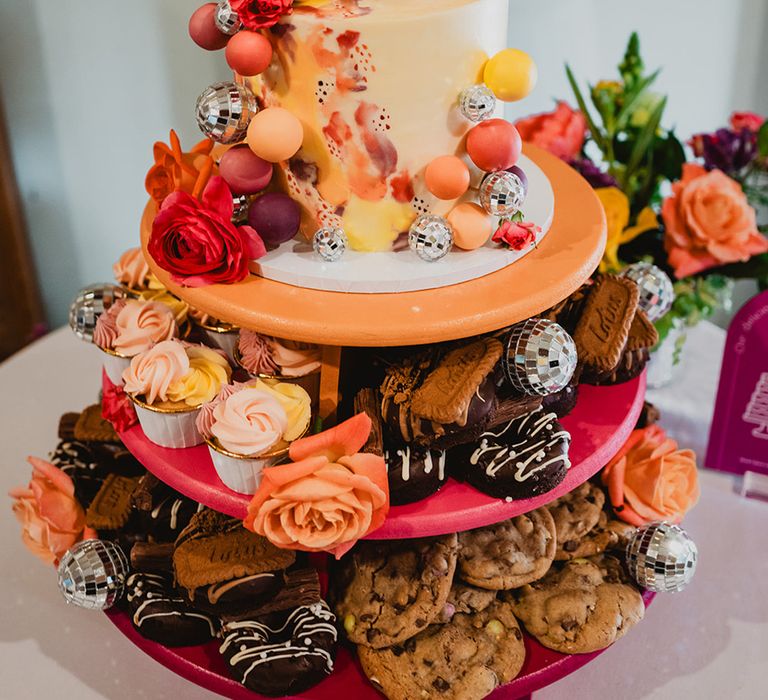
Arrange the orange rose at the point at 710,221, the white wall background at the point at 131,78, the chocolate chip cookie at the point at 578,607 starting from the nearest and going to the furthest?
the chocolate chip cookie at the point at 578,607 < the orange rose at the point at 710,221 < the white wall background at the point at 131,78

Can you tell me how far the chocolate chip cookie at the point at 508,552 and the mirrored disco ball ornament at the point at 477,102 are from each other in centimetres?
54

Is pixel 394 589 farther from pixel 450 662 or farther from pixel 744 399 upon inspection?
pixel 744 399

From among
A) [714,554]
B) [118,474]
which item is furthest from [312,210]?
[714,554]

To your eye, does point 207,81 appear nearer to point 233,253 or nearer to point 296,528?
point 233,253

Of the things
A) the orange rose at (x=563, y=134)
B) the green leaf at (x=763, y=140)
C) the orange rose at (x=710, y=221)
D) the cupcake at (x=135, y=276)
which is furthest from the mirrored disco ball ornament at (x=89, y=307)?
the green leaf at (x=763, y=140)

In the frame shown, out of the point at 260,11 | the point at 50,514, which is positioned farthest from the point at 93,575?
the point at 260,11

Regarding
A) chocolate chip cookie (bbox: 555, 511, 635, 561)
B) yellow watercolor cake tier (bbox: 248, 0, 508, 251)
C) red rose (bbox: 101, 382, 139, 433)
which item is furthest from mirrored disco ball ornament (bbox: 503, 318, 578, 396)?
red rose (bbox: 101, 382, 139, 433)

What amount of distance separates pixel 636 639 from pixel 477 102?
0.80 metres

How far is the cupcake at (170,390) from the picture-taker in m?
1.11

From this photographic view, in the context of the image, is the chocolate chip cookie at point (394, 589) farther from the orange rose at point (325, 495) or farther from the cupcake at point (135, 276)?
the cupcake at point (135, 276)

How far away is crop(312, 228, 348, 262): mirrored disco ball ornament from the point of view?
41.5 inches

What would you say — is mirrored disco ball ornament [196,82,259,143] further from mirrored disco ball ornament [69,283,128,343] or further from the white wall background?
the white wall background

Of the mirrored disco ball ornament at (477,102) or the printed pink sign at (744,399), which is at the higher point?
the mirrored disco ball ornament at (477,102)

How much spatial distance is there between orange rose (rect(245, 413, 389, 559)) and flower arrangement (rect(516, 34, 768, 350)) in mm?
792
